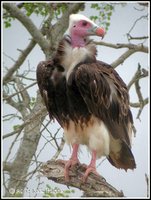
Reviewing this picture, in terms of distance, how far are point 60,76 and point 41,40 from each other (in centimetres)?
261

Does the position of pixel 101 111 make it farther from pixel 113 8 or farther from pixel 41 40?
pixel 113 8

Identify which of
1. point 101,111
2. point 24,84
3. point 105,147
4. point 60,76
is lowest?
point 105,147

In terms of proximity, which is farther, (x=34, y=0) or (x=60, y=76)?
(x=34, y=0)

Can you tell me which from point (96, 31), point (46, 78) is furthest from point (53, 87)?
point (96, 31)

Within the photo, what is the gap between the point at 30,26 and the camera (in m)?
7.35

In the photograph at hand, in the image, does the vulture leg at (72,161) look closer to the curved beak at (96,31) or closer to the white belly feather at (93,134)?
the white belly feather at (93,134)

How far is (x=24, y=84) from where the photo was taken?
733cm

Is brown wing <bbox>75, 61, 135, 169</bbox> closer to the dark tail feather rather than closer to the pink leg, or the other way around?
the dark tail feather

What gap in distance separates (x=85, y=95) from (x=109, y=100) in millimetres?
351

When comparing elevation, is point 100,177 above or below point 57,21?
below

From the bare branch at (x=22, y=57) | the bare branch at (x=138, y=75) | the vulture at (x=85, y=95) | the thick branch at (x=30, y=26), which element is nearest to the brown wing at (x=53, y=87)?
the vulture at (x=85, y=95)

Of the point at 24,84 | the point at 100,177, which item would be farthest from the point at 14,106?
the point at 100,177

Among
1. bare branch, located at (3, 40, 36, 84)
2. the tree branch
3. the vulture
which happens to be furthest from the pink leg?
bare branch, located at (3, 40, 36, 84)

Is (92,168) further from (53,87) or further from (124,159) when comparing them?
(53,87)
